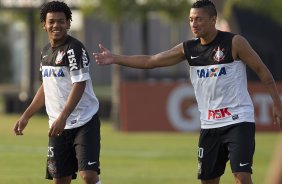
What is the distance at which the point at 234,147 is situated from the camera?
10.5m

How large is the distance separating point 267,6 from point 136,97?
11016 millimetres

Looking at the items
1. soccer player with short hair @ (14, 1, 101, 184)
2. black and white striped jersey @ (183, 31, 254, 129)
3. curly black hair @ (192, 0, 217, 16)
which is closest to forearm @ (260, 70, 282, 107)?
black and white striped jersey @ (183, 31, 254, 129)

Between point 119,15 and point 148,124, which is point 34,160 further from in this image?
point 119,15

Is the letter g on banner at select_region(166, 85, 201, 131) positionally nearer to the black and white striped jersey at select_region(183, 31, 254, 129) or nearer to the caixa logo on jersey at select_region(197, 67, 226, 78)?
the black and white striped jersey at select_region(183, 31, 254, 129)

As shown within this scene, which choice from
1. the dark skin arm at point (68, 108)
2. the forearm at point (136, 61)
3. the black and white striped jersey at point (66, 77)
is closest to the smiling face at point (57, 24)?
the black and white striped jersey at point (66, 77)

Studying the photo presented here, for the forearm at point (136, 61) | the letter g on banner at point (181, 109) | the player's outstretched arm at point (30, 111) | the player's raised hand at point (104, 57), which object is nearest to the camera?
the player's raised hand at point (104, 57)

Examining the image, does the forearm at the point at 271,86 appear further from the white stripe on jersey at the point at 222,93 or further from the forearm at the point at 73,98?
the forearm at the point at 73,98

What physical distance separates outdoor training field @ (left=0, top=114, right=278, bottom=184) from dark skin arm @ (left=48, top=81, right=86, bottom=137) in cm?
581

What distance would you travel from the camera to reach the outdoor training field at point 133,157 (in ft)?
55.4

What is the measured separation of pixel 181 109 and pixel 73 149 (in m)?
18.2

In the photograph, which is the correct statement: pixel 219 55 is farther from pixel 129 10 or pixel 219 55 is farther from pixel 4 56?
pixel 4 56

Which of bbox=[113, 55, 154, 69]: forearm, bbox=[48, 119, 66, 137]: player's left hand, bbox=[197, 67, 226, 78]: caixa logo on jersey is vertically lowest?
bbox=[48, 119, 66, 137]: player's left hand

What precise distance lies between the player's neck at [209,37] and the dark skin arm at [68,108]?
4.35 ft

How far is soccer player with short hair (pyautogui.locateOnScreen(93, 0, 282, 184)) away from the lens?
10.5m
